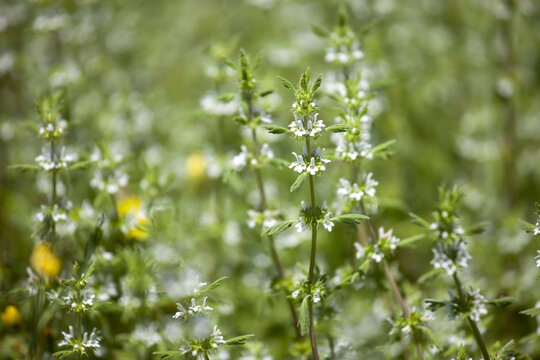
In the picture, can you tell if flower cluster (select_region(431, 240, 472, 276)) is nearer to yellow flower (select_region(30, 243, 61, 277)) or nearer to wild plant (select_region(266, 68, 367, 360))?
wild plant (select_region(266, 68, 367, 360))

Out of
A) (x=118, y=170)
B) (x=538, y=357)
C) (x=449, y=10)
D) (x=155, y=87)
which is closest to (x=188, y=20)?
(x=155, y=87)

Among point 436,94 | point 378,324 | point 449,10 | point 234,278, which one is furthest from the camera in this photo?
point 449,10

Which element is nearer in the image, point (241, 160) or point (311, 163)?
point (311, 163)

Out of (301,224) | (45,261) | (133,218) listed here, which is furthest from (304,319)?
(133,218)

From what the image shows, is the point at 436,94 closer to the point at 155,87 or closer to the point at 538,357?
the point at 538,357

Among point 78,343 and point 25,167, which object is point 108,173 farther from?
point 78,343

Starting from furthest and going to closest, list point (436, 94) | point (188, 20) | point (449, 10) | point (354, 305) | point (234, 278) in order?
point (188, 20)
point (449, 10)
point (436, 94)
point (234, 278)
point (354, 305)

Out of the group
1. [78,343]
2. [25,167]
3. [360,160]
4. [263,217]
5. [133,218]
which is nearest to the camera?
[78,343]
